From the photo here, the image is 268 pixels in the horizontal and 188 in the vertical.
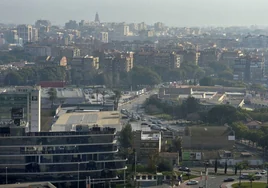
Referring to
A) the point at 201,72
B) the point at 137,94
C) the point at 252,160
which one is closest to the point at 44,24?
the point at 201,72

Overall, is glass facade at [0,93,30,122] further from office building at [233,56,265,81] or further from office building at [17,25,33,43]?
Answer: office building at [17,25,33,43]

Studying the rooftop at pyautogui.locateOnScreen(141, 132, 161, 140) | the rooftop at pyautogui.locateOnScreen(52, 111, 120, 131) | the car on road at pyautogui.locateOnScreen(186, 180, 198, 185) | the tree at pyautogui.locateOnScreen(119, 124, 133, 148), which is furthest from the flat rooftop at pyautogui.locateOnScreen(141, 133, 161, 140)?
the car on road at pyautogui.locateOnScreen(186, 180, 198, 185)

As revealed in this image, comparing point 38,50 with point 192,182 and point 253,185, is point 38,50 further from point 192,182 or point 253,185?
point 253,185

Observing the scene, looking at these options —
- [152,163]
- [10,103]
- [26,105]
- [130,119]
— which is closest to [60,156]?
[152,163]

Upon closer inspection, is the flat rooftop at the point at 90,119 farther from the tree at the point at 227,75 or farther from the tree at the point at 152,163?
the tree at the point at 227,75

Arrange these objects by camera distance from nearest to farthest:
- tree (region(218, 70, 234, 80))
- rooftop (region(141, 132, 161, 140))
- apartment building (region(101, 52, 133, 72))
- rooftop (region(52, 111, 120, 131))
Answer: rooftop (region(141, 132, 161, 140)), rooftop (region(52, 111, 120, 131)), tree (region(218, 70, 234, 80)), apartment building (region(101, 52, 133, 72))

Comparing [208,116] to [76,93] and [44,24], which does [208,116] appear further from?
[44,24]

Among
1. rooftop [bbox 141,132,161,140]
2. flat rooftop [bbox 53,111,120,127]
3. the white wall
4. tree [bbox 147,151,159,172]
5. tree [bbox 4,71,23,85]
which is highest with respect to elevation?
the white wall
